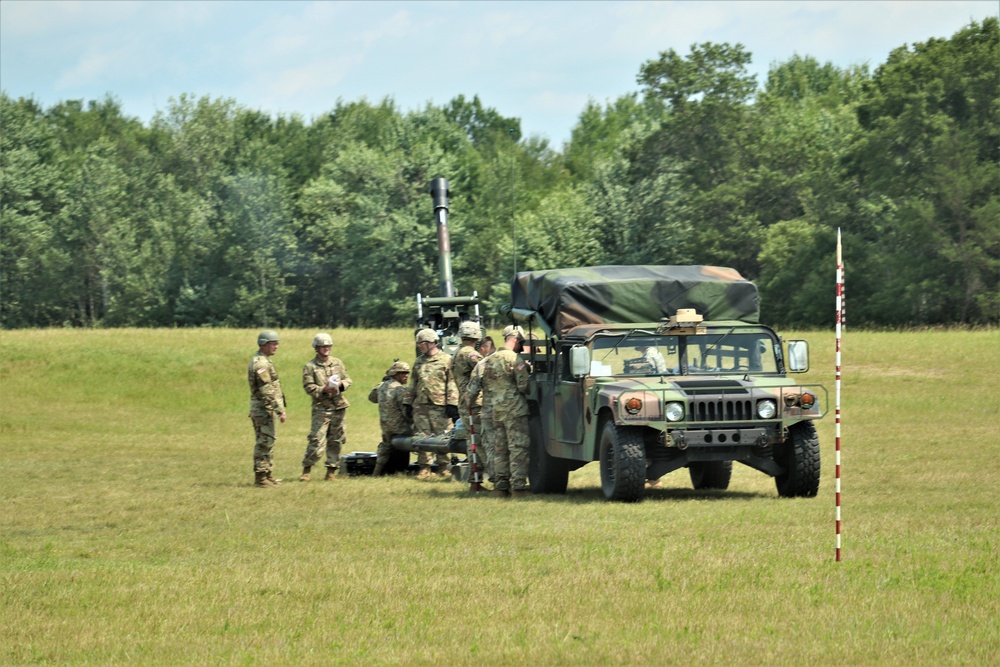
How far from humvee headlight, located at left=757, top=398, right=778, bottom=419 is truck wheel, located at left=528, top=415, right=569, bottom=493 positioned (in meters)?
3.04

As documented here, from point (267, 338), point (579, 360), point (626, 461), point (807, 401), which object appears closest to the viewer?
point (626, 461)

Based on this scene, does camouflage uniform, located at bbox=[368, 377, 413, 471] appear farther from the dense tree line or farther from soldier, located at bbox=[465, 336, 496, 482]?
the dense tree line

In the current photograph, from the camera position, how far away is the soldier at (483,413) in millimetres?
16984

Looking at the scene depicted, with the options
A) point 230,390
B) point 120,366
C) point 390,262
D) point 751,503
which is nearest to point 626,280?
point 751,503

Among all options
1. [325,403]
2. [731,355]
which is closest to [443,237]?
[325,403]

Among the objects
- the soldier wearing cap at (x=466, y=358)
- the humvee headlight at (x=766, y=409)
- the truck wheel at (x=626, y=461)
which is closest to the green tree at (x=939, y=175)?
the soldier wearing cap at (x=466, y=358)

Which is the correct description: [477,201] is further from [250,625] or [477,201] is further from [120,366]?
[250,625]

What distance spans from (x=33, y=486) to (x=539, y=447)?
293 inches

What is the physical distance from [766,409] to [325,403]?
24.1 ft

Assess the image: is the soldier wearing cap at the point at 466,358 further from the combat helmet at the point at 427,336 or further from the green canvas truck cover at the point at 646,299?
the green canvas truck cover at the point at 646,299

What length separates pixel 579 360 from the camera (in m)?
15.0

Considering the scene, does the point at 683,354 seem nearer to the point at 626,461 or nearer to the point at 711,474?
the point at 626,461

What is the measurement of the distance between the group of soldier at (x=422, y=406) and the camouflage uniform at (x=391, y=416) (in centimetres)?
1

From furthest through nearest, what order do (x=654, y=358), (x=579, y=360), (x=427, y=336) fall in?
1. (x=427, y=336)
2. (x=654, y=358)
3. (x=579, y=360)
